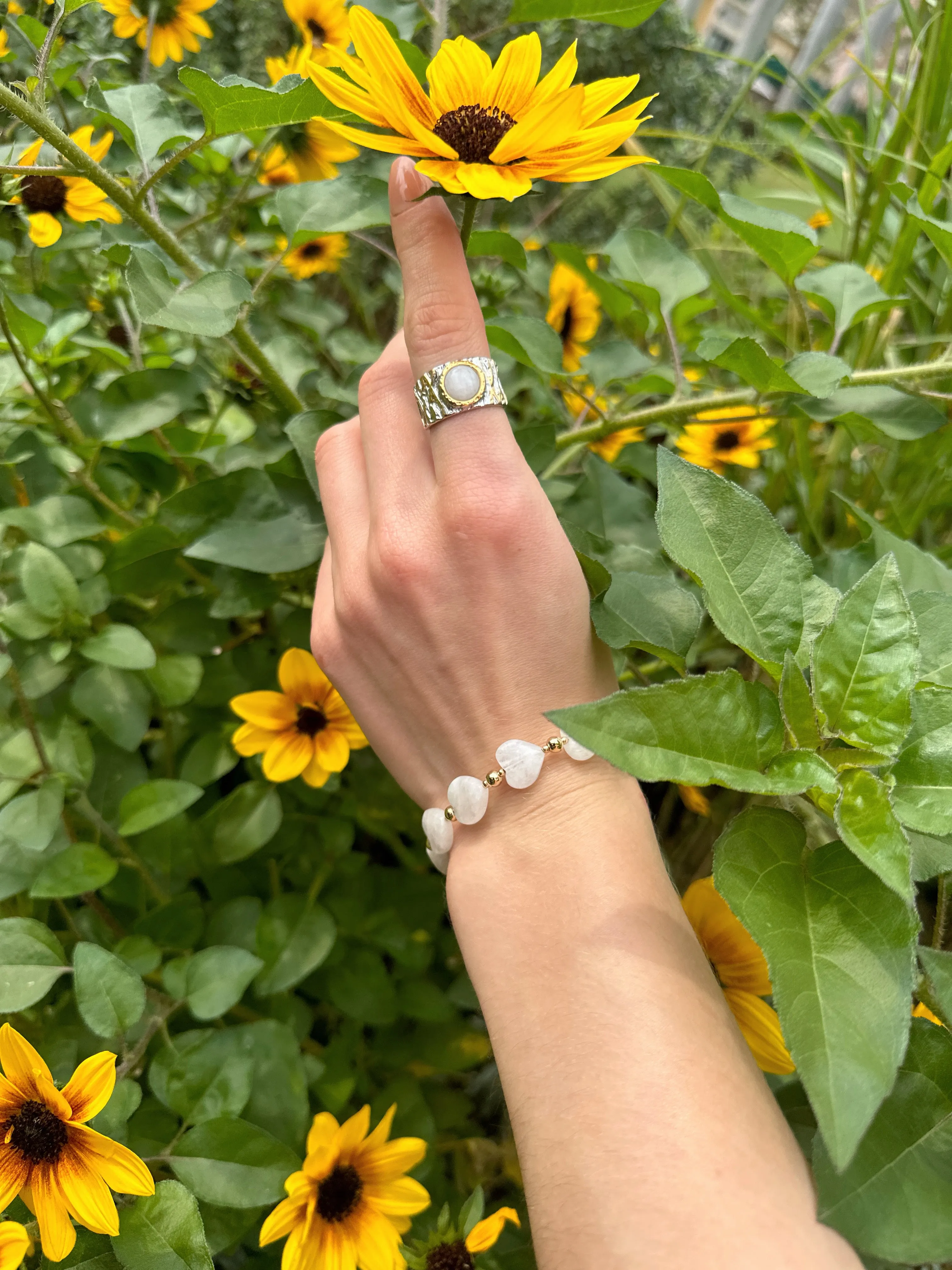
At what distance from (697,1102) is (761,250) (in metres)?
0.48

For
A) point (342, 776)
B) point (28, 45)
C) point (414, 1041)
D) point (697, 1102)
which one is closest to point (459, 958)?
point (414, 1041)

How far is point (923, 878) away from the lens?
1.17 feet

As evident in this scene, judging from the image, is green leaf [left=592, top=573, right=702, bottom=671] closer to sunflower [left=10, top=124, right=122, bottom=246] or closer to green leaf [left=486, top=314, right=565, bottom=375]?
green leaf [left=486, top=314, right=565, bottom=375]

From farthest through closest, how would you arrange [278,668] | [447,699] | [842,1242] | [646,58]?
1. [646,58]
2. [278,668]
3. [447,699]
4. [842,1242]

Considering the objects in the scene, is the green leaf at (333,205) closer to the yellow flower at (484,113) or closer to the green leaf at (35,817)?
the yellow flower at (484,113)

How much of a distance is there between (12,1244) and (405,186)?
1.74 feet

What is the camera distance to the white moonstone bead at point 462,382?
16.8 inches

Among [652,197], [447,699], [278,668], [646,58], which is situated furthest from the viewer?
[652,197]

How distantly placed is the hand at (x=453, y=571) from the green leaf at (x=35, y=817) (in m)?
0.20

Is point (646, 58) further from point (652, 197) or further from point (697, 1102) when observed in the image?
point (697, 1102)

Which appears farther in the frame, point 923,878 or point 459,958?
point 459,958

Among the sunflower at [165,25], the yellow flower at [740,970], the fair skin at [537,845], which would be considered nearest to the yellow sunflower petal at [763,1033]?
the yellow flower at [740,970]

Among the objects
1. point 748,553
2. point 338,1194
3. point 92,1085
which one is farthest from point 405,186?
point 338,1194

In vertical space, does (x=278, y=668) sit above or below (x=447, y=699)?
below
